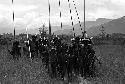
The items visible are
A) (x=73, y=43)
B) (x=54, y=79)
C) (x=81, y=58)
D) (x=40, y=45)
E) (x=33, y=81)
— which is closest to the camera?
(x=33, y=81)

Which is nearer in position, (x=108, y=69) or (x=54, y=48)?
(x=54, y=48)

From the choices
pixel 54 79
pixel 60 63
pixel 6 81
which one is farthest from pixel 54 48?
pixel 6 81

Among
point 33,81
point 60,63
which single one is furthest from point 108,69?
point 33,81

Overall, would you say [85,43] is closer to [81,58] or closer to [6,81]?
[81,58]

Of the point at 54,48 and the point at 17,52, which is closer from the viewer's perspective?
the point at 54,48

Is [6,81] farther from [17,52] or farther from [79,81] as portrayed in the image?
[17,52]

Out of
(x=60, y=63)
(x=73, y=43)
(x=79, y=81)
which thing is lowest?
(x=79, y=81)

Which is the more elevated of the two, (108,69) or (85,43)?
(85,43)

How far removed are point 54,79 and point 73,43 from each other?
8.62 ft

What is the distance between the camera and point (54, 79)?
1145cm

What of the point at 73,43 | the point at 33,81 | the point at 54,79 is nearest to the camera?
the point at 33,81

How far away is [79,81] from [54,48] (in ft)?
7.47

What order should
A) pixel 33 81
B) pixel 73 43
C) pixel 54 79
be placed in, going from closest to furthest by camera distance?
pixel 33 81
pixel 54 79
pixel 73 43

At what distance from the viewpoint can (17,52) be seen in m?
18.8
